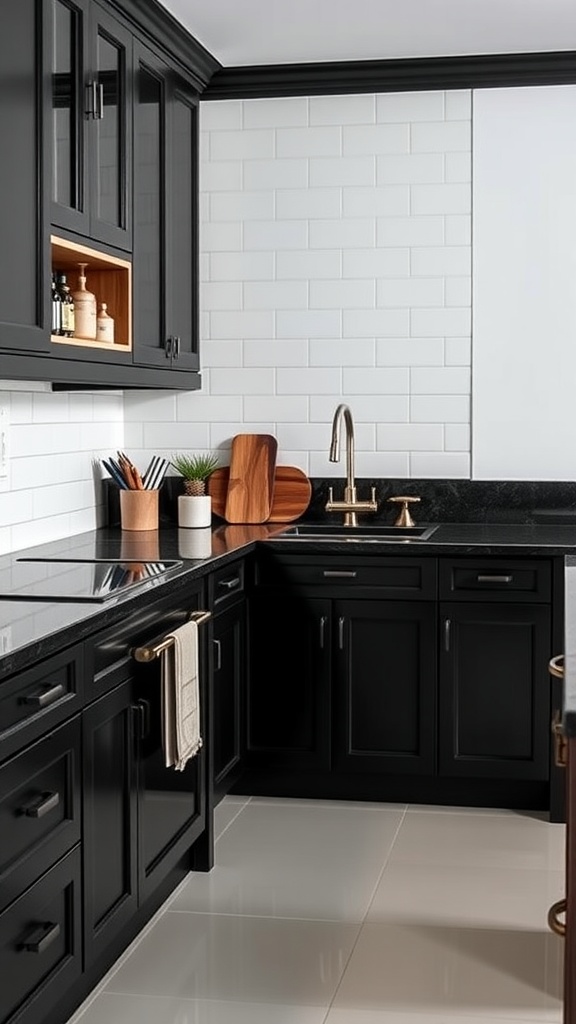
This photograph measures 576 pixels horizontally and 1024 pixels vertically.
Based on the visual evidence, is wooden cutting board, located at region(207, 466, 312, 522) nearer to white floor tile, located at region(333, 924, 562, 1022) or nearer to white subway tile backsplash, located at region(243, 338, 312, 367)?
white subway tile backsplash, located at region(243, 338, 312, 367)

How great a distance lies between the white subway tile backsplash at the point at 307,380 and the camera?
5.30 meters

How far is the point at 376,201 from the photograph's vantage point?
522 cm

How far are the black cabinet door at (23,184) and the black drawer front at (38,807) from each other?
0.98 m

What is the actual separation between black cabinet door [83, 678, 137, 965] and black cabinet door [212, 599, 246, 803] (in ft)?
2.88

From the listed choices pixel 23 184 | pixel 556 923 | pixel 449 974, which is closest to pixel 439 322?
pixel 23 184

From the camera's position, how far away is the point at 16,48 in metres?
3.29

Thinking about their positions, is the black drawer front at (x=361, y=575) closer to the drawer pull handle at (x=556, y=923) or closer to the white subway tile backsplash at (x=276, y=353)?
the white subway tile backsplash at (x=276, y=353)

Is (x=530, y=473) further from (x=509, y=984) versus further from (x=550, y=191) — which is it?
(x=509, y=984)

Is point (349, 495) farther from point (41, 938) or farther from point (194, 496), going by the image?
point (41, 938)

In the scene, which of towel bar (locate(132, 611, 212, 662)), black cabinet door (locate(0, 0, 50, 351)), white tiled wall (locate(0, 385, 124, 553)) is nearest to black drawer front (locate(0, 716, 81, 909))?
towel bar (locate(132, 611, 212, 662))

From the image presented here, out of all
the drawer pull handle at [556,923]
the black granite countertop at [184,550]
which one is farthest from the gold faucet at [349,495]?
the drawer pull handle at [556,923]

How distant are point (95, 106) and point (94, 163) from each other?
0.16 meters

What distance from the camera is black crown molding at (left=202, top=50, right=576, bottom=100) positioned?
5.02 m

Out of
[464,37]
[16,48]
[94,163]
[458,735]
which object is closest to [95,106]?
[94,163]
